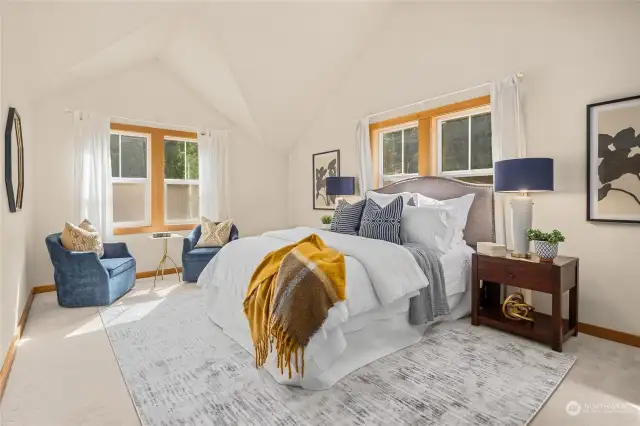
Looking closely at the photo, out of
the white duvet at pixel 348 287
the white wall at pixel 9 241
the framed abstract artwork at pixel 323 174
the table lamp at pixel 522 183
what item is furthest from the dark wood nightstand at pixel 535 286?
the white wall at pixel 9 241

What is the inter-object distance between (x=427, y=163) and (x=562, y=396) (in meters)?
2.65

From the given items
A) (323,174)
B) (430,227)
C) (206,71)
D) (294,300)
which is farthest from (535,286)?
(206,71)

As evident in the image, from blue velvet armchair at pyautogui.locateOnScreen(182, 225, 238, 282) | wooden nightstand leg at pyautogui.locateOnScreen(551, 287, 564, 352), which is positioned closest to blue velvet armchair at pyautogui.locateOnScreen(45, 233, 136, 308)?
blue velvet armchair at pyautogui.locateOnScreen(182, 225, 238, 282)

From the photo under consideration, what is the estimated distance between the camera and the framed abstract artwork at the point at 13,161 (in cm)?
260

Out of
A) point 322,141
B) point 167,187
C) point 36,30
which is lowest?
point 167,187

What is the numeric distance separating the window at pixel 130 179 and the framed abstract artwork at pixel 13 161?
172 cm

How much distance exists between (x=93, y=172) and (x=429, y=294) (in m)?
4.35

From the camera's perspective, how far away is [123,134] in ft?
16.2

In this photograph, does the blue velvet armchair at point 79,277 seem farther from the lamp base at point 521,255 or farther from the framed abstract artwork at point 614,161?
the framed abstract artwork at point 614,161

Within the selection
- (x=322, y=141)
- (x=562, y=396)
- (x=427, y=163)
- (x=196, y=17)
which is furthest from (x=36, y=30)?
(x=562, y=396)

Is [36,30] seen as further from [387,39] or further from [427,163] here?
[427,163]

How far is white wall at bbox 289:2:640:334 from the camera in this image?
2.64 metres

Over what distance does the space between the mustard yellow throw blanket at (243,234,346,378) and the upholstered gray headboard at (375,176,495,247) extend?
6.11 feet

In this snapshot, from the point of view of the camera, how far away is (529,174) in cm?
267
